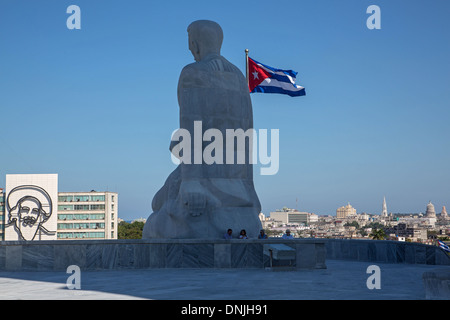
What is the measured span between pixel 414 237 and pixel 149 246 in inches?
5653

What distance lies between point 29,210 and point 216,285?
83.6 meters

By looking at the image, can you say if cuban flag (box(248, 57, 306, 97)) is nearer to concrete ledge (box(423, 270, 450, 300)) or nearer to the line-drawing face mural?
concrete ledge (box(423, 270, 450, 300))

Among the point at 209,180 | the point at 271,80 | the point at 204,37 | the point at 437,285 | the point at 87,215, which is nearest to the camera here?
the point at 437,285

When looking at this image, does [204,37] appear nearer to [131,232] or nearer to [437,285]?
[437,285]

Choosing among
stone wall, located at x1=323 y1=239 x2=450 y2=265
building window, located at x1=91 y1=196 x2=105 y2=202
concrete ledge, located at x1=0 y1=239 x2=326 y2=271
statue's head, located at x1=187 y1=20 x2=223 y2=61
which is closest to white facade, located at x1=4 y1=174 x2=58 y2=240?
building window, located at x1=91 y1=196 x2=105 y2=202

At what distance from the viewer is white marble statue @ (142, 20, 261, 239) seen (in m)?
14.0

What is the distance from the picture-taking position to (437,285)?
290 inches

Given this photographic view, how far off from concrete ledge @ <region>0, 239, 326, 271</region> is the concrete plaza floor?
30 centimetres

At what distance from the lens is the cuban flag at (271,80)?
2086cm

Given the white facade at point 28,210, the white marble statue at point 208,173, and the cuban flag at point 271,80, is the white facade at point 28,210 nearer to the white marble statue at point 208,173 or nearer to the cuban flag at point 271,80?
the cuban flag at point 271,80

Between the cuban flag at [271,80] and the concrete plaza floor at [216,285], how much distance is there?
32.3 ft

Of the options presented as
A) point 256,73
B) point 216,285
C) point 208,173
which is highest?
point 256,73

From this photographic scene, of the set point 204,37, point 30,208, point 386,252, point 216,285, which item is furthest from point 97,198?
point 216,285
